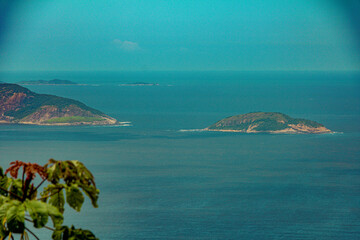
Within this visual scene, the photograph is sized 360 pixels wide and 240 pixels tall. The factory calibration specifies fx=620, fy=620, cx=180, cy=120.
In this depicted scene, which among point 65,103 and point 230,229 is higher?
point 65,103

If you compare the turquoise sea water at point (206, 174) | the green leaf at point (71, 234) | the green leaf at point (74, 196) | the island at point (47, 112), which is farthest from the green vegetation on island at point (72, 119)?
the green leaf at point (71, 234)

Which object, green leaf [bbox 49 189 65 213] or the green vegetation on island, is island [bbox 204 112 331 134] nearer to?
the green vegetation on island

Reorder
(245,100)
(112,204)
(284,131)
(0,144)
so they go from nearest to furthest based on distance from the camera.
→ (112,204), (0,144), (284,131), (245,100)

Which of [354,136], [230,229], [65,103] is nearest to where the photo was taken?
[230,229]

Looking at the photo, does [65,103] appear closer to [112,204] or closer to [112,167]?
[112,167]

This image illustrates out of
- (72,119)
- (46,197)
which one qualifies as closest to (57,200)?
(46,197)

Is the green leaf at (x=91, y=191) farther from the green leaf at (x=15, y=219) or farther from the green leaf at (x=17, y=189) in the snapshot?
the green leaf at (x=17, y=189)

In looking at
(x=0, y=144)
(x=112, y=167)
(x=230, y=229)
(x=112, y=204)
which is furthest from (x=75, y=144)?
(x=230, y=229)

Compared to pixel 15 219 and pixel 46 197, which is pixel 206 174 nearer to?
pixel 46 197
